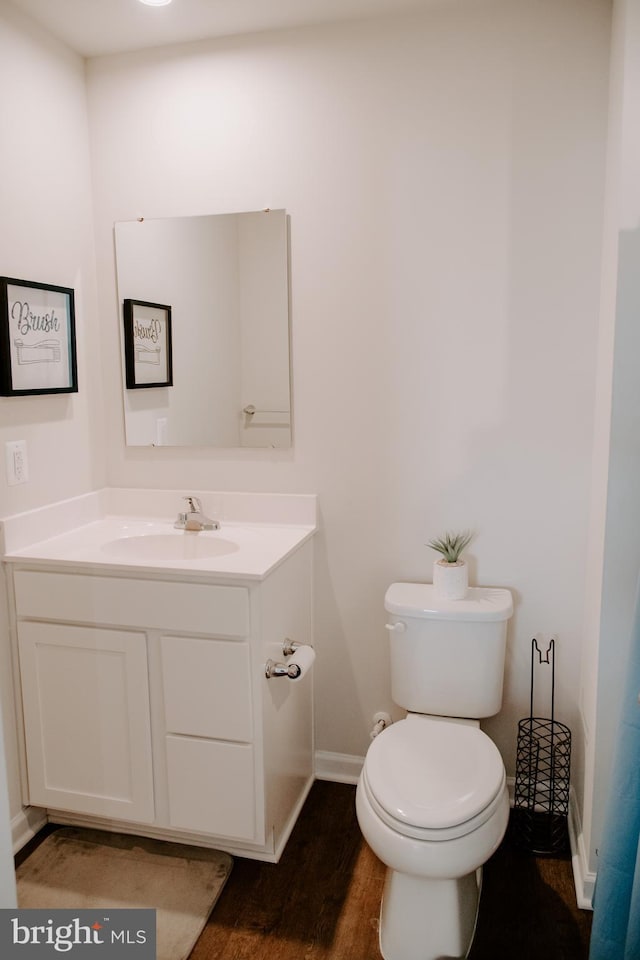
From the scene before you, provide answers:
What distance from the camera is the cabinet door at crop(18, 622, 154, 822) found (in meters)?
2.05

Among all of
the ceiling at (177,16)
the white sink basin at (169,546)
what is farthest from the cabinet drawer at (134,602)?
the ceiling at (177,16)

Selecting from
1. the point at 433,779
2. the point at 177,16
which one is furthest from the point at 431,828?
the point at 177,16

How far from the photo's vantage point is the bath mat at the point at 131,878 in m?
1.89

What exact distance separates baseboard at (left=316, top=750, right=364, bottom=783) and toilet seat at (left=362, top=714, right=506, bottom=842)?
589 millimetres

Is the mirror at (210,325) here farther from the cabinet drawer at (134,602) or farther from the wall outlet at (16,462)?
the cabinet drawer at (134,602)

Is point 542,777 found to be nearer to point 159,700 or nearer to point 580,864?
point 580,864

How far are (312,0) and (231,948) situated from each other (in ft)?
8.30

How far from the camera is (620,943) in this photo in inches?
59.5

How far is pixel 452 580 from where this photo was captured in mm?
2166

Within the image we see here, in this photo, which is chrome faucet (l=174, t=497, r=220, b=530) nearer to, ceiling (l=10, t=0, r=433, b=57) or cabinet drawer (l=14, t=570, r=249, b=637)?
cabinet drawer (l=14, t=570, r=249, b=637)

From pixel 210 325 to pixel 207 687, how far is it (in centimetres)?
115

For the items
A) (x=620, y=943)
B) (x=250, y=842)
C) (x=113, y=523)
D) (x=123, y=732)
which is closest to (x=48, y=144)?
(x=113, y=523)

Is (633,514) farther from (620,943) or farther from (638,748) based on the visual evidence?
(620,943)

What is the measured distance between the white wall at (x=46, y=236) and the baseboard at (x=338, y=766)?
98cm
